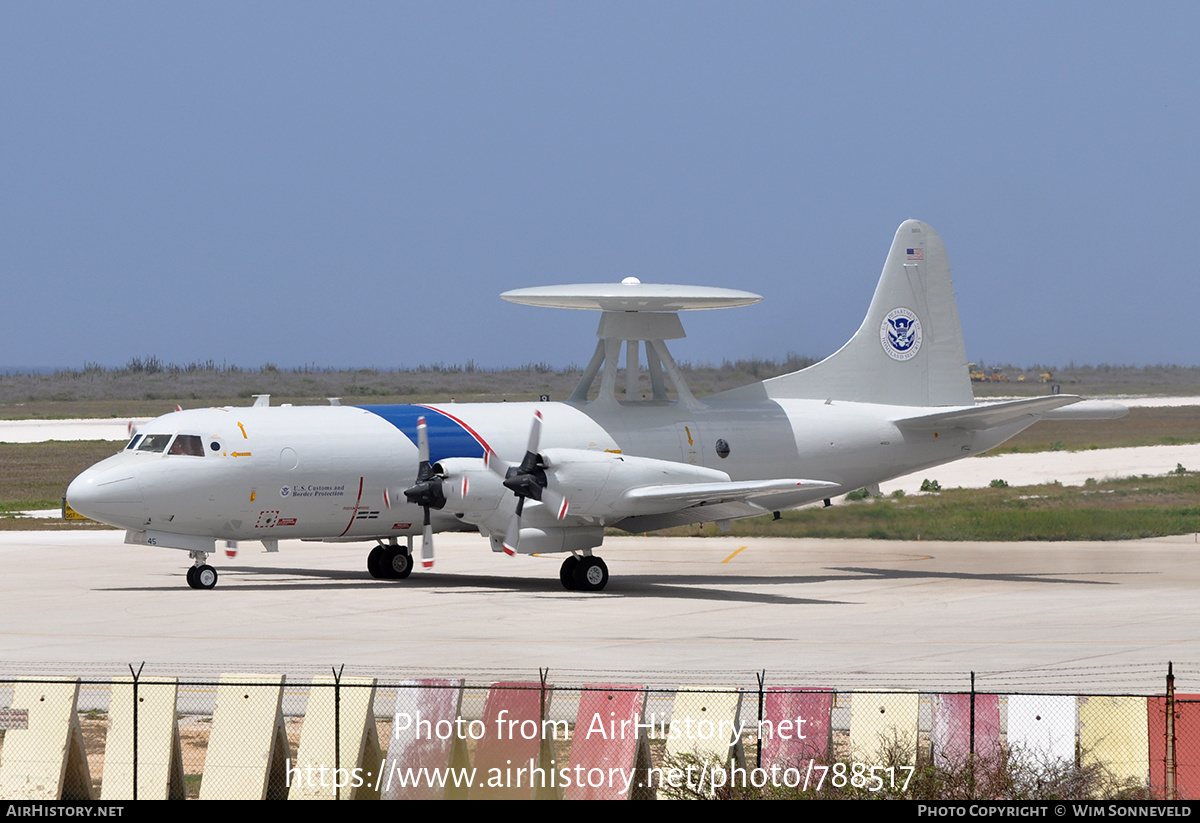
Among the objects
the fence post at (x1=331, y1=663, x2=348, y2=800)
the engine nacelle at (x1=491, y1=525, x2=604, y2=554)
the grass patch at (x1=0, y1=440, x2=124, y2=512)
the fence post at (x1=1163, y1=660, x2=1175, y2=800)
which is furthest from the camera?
the grass patch at (x1=0, y1=440, x2=124, y2=512)

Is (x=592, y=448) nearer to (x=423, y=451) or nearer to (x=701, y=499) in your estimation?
(x=701, y=499)

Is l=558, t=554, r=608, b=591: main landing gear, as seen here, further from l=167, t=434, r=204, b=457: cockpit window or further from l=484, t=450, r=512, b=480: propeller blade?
l=167, t=434, r=204, b=457: cockpit window

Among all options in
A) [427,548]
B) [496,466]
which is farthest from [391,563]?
[496,466]

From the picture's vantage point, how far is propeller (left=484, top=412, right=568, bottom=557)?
31219 millimetres

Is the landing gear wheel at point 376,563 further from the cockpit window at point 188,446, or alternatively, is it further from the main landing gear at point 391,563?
the cockpit window at point 188,446

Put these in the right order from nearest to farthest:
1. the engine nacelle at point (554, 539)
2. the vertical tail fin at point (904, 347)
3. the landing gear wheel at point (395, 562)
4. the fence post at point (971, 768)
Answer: the fence post at point (971, 768) < the engine nacelle at point (554, 539) < the landing gear wheel at point (395, 562) < the vertical tail fin at point (904, 347)

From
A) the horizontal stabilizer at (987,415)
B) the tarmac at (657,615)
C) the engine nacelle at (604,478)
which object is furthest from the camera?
the horizontal stabilizer at (987,415)

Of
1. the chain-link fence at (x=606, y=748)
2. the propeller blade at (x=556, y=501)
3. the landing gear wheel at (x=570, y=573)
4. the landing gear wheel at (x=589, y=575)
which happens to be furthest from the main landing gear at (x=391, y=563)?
the chain-link fence at (x=606, y=748)

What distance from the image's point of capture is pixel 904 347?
130 feet

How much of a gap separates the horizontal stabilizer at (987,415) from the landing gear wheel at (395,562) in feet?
42.9

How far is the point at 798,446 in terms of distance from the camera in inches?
1460

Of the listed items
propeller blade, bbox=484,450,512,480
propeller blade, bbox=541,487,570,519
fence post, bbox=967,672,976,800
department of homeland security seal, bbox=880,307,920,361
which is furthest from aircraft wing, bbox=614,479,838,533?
fence post, bbox=967,672,976,800

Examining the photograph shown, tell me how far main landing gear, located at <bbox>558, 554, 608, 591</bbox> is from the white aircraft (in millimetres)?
43

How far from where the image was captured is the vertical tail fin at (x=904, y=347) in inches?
1553
